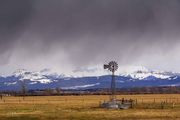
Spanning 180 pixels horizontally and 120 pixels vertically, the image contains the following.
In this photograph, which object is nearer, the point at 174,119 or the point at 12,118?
the point at 174,119

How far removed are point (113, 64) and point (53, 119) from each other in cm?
5000

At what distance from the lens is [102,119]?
6812cm

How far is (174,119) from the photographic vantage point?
6669 centimetres

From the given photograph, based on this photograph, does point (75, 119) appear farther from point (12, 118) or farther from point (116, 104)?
point (116, 104)

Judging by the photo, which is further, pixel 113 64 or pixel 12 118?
pixel 113 64

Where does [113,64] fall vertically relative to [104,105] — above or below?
above

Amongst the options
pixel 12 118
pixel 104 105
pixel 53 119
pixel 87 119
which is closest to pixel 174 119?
pixel 87 119

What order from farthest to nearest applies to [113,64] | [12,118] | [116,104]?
[113,64], [116,104], [12,118]

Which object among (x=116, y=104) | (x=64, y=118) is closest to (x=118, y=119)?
(x=64, y=118)

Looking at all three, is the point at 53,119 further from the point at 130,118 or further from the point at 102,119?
the point at 130,118

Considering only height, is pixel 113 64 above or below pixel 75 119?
above

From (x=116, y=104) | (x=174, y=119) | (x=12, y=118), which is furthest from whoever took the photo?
(x=116, y=104)

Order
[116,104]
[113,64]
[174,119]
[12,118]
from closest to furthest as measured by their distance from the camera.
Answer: [174,119]
[12,118]
[116,104]
[113,64]

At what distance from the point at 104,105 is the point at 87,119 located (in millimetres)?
32656
